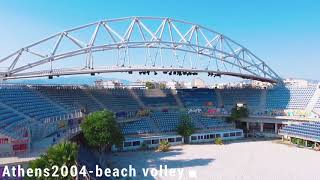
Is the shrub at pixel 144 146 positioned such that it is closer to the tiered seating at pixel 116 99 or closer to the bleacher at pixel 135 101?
the bleacher at pixel 135 101

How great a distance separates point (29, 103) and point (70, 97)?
1464 cm

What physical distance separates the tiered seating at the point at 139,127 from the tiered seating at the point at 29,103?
12.2m

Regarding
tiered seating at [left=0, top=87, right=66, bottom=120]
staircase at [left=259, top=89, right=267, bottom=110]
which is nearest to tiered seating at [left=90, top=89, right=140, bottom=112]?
tiered seating at [left=0, top=87, right=66, bottom=120]

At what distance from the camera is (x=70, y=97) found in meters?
66.2

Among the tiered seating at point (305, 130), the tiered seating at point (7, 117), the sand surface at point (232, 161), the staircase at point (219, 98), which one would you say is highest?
the staircase at point (219, 98)

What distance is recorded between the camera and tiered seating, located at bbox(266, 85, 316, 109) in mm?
76500

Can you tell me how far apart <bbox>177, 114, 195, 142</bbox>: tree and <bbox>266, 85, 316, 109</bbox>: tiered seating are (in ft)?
75.6

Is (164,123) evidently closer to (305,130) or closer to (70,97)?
(70,97)

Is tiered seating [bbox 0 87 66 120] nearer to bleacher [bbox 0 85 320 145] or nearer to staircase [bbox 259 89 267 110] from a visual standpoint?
bleacher [bbox 0 85 320 145]

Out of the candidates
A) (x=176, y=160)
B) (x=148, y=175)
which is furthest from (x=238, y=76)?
(x=148, y=175)

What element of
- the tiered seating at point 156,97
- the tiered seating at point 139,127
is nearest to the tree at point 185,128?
the tiered seating at point 139,127

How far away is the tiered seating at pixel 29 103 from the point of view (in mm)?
47281

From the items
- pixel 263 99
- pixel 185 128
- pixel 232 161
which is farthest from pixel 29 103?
pixel 263 99

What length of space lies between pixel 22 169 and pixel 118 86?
5315 centimetres
